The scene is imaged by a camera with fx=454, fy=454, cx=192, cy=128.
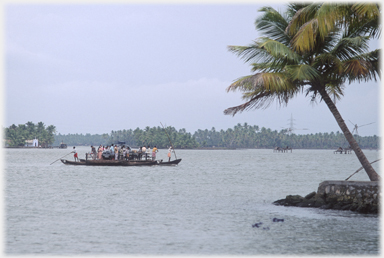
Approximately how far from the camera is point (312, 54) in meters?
19.5

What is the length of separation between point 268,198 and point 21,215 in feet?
43.6

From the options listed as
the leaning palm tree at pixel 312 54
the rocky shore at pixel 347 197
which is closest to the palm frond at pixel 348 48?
the leaning palm tree at pixel 312 54

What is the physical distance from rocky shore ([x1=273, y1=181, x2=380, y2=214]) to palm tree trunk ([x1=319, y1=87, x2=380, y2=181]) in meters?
0.84

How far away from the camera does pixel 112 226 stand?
1625 centimetres

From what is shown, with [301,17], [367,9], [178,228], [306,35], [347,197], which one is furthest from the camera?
[301,17]

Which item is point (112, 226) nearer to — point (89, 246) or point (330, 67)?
point (89, 246)

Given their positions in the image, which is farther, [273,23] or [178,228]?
[273,23]

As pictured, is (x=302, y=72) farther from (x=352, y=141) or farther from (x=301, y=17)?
(x=352, y=141)

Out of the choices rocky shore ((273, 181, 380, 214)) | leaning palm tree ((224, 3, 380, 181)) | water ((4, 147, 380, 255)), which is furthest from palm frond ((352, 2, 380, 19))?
water ((4, 147, 380, 255))

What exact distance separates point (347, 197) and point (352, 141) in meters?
2.30

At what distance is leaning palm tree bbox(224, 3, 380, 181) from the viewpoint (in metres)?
17.6

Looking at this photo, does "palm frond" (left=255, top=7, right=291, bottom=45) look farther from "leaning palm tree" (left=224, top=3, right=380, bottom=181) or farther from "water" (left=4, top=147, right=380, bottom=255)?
"water" (left=4, top=147, right=380, bottom=255)

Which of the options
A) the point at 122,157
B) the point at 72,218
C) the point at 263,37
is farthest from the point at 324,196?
the point at 122,157

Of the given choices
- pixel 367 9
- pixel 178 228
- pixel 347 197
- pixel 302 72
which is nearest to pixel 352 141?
pixel 347 197
